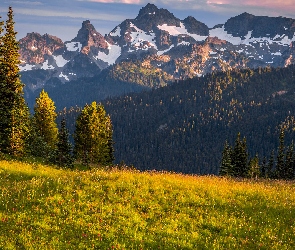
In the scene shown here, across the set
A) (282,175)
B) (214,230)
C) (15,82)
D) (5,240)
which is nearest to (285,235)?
(214,230)

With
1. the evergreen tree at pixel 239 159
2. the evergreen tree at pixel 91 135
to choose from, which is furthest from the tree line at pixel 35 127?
the evergreen tree at pixel 239 159

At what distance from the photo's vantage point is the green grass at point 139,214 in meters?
12.5

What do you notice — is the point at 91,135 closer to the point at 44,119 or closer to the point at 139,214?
the point at 44,119

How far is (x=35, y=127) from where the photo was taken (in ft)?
183

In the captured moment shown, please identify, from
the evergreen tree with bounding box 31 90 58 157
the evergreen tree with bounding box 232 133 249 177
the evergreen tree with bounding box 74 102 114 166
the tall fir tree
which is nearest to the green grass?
the tall fir tree

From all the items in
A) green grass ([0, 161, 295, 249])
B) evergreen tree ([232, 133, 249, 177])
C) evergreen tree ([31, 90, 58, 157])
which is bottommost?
evergreen tree ([232, 133, 249, 177])

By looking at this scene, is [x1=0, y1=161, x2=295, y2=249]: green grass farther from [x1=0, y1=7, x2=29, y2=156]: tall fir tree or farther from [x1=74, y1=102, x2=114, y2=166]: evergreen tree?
[x1=74, y1=102, x2=114, y2=166]: evergreen tree

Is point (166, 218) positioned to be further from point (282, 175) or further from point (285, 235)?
point (282, 175)

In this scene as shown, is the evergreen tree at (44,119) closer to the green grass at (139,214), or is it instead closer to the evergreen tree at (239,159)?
the green grass at (139,214)

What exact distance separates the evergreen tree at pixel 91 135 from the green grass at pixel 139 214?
40.1 metres

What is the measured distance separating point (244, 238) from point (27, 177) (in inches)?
559

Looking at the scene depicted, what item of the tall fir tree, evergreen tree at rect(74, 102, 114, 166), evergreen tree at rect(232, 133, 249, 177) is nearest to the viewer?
the tall fir tree

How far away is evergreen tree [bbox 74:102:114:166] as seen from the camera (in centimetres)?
5934

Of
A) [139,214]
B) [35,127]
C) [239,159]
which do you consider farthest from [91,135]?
[139,214]
